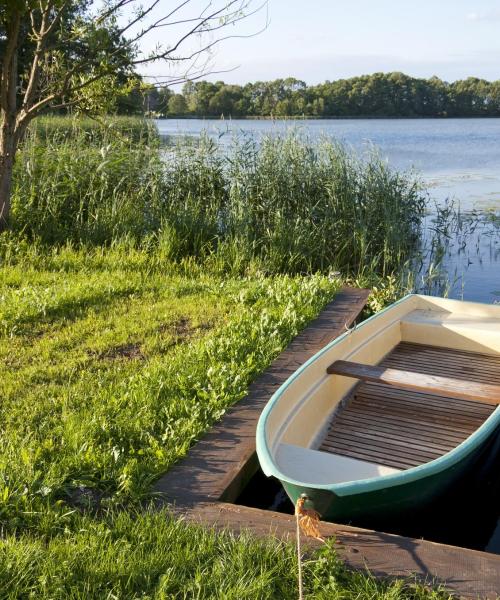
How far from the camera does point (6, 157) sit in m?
7.07

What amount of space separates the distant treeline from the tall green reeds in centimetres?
441

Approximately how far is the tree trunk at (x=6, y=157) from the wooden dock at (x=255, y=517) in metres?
4.18

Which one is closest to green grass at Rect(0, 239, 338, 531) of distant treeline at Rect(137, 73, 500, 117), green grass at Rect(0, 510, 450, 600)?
green grass at Rect(0, 510, 450, 600)

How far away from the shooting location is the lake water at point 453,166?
860cm

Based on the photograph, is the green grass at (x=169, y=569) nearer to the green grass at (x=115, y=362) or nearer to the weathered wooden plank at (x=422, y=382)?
the green grass at (x=115, y=362)

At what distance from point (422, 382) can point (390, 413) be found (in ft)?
1.12

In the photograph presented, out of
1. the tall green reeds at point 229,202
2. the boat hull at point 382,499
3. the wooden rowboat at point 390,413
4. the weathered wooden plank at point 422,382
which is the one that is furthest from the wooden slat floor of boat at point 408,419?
the tall green reeds at point 229,202

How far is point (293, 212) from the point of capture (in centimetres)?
786

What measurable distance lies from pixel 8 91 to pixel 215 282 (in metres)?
2.96

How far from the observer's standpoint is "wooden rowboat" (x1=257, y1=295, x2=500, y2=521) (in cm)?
288

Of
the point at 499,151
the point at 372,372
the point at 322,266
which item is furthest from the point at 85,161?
the point at 499,151

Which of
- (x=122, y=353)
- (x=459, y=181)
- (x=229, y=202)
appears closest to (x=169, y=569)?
(x=122, y=353)

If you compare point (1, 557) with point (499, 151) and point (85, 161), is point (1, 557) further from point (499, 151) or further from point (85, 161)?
point (499, 151)

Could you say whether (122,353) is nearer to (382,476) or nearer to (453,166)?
(382,476)
